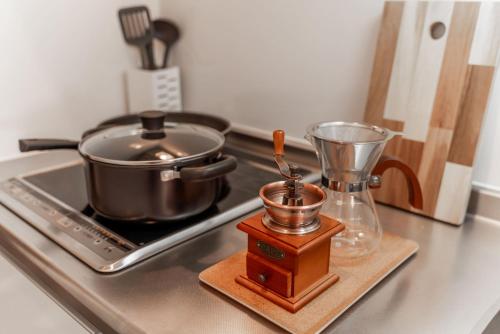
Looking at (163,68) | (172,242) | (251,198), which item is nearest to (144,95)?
(163,68)

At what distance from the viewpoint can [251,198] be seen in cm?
100

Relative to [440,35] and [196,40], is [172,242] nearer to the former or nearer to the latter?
[440,35]

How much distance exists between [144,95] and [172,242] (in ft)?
2.13

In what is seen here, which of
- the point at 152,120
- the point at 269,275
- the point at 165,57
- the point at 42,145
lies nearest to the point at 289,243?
the point at 269,275

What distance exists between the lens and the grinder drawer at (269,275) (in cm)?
66

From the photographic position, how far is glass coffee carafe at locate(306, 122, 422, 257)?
734 mm

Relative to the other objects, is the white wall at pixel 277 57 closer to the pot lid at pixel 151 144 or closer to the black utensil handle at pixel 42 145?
the pot lid at pixel 151 144

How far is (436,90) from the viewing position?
0.92m

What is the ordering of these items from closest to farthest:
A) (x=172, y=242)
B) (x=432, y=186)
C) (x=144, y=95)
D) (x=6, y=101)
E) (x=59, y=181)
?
(x=172, y=242)
(x=432, y=186)
(x=59, y=181)
(x=6, y=101)
(x=144, y=95)

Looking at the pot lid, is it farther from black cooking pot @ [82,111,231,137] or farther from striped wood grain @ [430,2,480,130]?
striped wood grain @ [430,2,480,130]

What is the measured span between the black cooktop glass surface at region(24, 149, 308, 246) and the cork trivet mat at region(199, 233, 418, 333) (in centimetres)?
15

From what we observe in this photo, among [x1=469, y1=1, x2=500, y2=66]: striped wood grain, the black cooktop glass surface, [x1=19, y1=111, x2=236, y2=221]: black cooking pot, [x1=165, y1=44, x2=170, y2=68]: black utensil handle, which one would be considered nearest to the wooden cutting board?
[x1=469, y1=1, x2=500, y2=66]: striped wood grain

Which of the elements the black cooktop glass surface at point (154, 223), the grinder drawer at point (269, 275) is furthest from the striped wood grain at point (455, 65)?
the grinder drawer at point (269, 275)

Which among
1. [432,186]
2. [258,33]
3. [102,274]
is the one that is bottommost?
[102,274]
